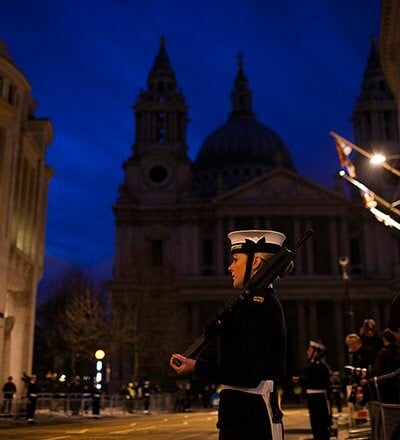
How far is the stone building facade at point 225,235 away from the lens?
57.2 meters

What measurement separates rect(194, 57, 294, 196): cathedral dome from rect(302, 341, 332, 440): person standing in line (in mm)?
61777

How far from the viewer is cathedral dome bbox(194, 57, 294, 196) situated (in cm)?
7800

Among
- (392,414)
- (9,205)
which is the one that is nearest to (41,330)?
(9,205)

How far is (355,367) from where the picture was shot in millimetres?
12766

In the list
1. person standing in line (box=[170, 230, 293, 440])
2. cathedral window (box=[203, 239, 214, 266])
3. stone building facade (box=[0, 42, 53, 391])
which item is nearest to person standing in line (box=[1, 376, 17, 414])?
stone building facade (box=[0, 42, 53, 391])

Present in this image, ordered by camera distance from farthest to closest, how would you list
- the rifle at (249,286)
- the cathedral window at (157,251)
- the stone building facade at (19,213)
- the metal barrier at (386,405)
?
the cathedral window at (157,251) < the stone building facade at (19,213) < the metal barrier at (386,405) < the rifle at (249,286)

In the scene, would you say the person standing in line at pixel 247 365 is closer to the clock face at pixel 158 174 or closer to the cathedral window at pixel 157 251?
the cathedral window at pixel 157 251

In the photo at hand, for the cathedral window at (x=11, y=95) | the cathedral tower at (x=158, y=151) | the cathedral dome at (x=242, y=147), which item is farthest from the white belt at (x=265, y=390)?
the cathedral dome at (x=242, y=147)

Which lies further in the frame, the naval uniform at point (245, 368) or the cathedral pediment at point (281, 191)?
the cathedral pediment at point (281, 191)

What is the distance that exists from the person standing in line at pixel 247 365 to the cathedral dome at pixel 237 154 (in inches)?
2704

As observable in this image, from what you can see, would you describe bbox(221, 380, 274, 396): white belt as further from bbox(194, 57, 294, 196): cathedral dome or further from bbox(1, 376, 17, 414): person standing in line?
bbox(194, 57, 294, 196): cathedral dome

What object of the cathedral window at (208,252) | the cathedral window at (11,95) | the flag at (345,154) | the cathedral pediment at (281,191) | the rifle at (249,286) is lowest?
the rifle at (249,286)

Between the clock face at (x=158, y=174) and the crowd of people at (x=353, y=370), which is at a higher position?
the clock face at (x=158, y=174)

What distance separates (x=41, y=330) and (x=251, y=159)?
3288cm
